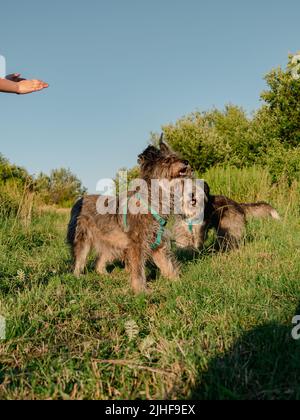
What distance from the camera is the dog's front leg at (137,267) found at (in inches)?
208

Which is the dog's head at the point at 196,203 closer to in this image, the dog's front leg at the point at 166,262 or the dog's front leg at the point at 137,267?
the dog's front leg at the point at 166,262

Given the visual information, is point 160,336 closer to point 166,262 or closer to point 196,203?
point 166,262

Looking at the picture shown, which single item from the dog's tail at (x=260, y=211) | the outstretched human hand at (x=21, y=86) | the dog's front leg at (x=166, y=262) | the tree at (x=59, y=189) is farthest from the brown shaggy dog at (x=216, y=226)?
the tree at (x=59, y=189)

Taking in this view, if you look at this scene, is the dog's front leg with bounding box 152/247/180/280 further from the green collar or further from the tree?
the tree

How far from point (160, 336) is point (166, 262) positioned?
8.83 feet

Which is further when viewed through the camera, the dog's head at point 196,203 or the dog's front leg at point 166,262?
the dog's head at point 196,203

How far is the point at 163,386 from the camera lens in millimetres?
2453

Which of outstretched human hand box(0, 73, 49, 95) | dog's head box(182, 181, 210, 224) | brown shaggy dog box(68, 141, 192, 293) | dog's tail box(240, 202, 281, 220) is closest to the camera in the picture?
outstretched human hand box(0, 73, 49, 95)

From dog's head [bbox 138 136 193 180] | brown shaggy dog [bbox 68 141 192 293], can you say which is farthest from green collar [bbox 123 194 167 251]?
dog's head [bbox 138 136 193 180]

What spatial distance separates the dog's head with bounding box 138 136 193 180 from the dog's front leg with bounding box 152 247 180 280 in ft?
3.50

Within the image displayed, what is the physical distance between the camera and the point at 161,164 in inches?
224

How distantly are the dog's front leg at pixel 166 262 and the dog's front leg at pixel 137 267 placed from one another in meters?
0.39

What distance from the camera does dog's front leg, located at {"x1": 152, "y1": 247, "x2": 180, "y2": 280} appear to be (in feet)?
19.2

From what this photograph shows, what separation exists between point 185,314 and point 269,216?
20.2 feet
